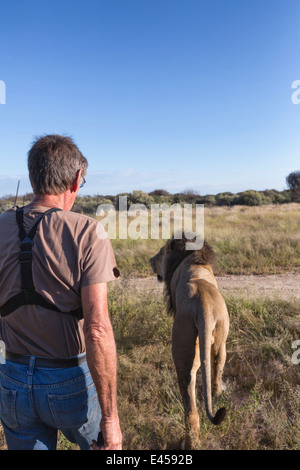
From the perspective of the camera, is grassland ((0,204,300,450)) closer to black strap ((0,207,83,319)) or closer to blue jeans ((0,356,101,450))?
blue jeans ((0,356,101,450))

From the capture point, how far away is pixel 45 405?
1.76 meters

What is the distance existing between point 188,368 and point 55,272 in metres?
1.73

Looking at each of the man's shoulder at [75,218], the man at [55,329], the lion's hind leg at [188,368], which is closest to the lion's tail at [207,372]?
the lion's hind leg at [188,368]

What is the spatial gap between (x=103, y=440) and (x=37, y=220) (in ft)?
4.16

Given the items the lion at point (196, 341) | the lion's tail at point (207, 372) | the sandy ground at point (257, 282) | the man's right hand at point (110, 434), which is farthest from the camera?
the sandy ground at point (257, 282)

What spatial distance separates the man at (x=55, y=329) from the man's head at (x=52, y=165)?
205mm

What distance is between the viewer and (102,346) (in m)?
1.73

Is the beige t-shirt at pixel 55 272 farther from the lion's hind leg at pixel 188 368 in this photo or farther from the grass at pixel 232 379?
the grass at pixel 232 379

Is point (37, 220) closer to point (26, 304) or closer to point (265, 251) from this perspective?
point (26, 304)

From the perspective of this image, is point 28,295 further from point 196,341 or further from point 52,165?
point 196,341

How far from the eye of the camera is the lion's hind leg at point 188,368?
2.83 meters

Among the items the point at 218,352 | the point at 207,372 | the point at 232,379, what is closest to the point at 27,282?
the point at 207,372
